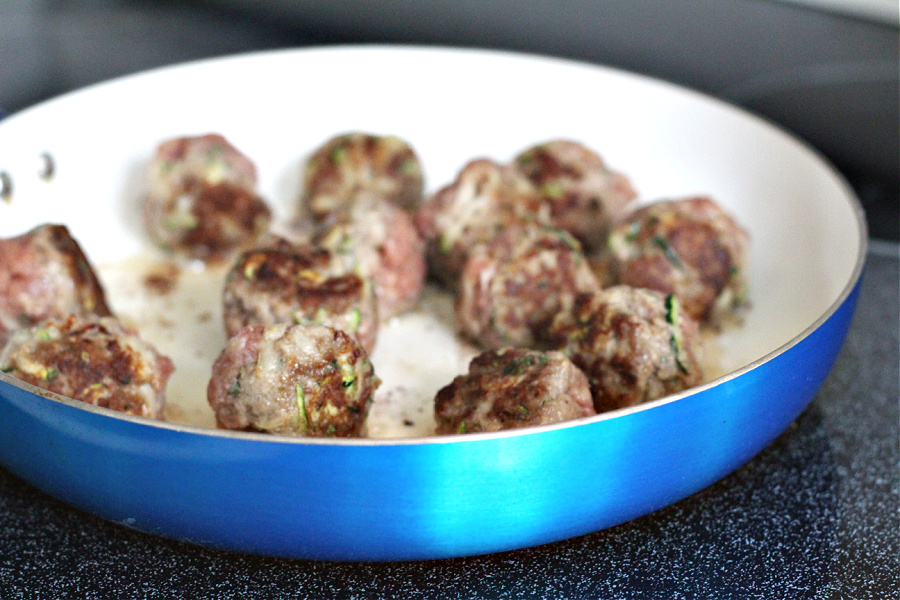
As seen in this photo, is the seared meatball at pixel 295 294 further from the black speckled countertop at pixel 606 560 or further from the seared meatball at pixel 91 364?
the black speckled countertop at pixel 606 560

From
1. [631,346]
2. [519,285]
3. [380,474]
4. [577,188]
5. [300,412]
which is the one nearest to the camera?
[380,474]

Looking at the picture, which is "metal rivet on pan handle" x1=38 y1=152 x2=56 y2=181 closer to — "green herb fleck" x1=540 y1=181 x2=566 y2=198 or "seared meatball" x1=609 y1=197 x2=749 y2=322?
"green herb fleck" x1=540 y1=181 x2=566 y2=198

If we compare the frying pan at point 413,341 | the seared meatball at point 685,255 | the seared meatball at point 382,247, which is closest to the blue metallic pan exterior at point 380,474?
the frying pan at point 413,341

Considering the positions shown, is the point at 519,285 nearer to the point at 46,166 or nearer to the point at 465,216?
the point at 465,216

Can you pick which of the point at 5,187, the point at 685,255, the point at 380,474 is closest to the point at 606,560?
the point at 380,474

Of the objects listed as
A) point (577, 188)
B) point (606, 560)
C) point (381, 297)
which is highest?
point (577, 188)

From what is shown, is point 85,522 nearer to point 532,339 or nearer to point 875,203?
point 532,339

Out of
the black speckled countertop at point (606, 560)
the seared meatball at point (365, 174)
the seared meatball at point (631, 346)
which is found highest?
the seared meatball at point (365, 174)
